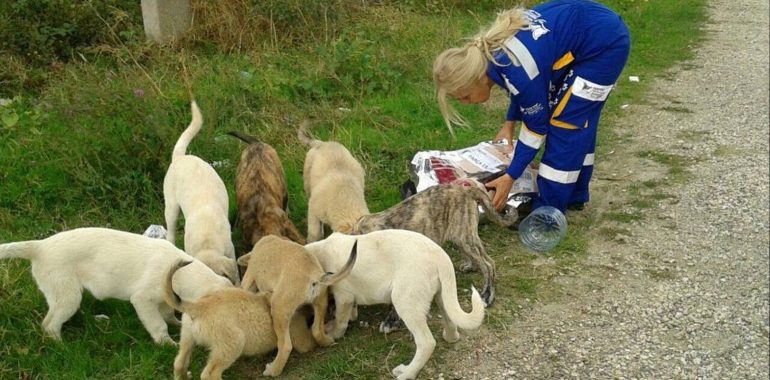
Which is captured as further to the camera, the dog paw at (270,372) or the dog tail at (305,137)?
the dog tail at (305,137)

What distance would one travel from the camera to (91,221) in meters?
5.74

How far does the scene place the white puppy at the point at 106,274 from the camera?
440 centimetres

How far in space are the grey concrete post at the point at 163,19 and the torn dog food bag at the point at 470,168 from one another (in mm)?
4313

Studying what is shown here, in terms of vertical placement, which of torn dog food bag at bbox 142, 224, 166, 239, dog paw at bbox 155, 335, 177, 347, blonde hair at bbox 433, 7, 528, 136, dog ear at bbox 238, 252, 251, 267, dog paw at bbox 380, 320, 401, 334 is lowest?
torn dog food bag at bbox 142, 224, 166, 239

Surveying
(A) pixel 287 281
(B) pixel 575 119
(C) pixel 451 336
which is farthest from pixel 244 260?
(B) pixel 575 119

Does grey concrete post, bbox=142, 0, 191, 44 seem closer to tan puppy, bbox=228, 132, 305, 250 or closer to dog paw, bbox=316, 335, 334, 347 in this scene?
tan puppy, bbox=228, 132, 305, 250

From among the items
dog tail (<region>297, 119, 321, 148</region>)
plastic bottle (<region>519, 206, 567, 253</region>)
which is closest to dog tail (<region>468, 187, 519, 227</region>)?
plastic bottle (<region>519, 206, 567, 253</region>)

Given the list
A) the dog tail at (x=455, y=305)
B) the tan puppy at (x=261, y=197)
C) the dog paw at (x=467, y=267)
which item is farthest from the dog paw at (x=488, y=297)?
the tan puppy at (x=261, y=197)

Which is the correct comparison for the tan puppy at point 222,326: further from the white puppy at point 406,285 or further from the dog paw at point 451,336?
the dog paw at point 451,336

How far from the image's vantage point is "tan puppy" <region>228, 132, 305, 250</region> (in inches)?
210

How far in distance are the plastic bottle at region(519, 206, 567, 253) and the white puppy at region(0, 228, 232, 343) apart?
8.86 ft

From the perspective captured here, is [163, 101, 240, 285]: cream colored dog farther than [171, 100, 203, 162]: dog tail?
No

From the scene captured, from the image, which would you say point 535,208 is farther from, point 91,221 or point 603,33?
point 91,221

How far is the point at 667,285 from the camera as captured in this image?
5.28m
